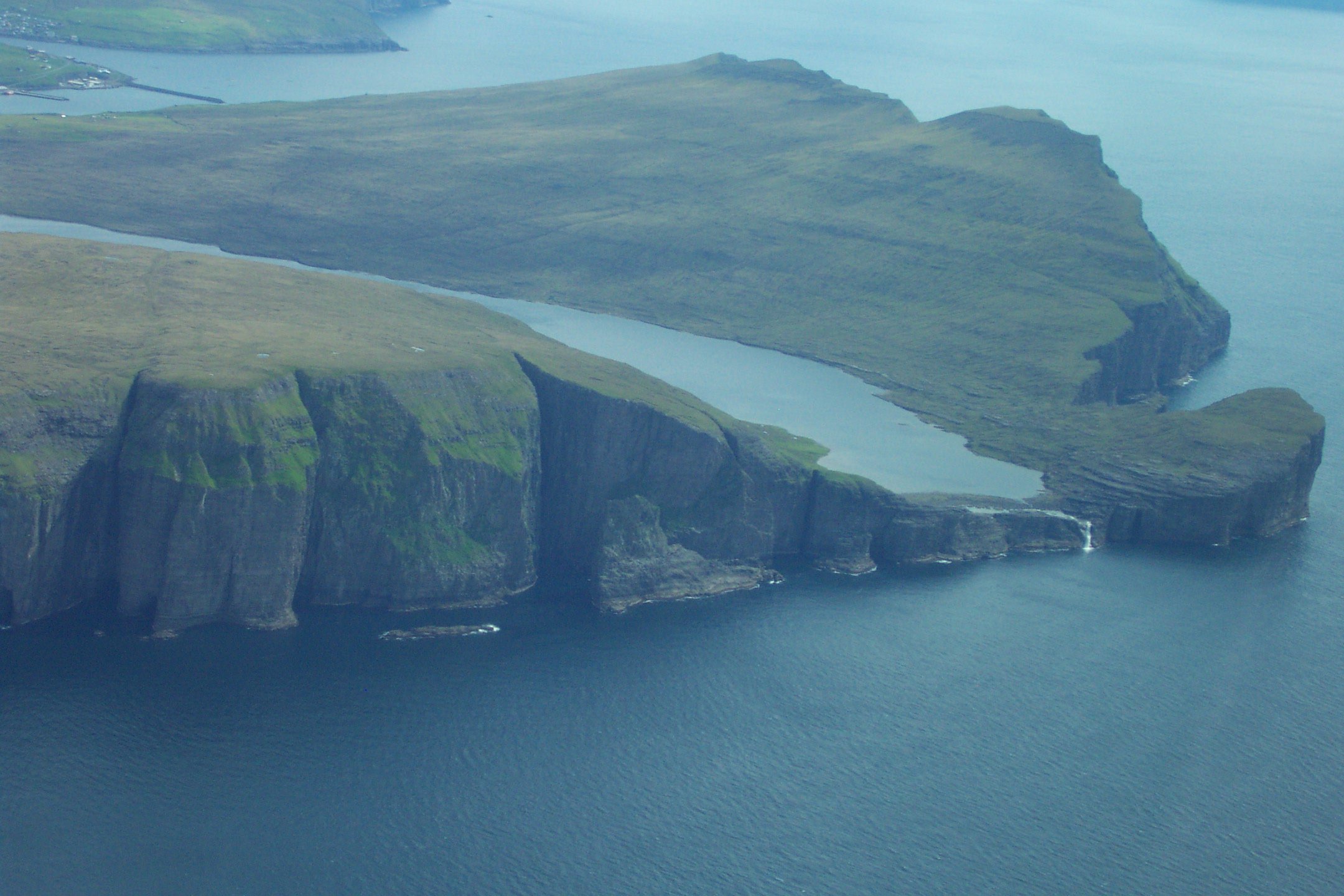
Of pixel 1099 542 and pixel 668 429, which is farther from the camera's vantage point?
pixel 1099 542

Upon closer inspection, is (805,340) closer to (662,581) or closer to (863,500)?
(863,500)

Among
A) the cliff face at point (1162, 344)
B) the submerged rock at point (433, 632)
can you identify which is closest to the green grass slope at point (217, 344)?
the submerged rock at point (433, 632)

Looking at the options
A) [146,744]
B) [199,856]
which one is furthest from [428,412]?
[199,856]

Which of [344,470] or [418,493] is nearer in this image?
[344,470]

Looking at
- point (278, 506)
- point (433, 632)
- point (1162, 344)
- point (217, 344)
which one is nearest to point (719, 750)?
point (433, 632)

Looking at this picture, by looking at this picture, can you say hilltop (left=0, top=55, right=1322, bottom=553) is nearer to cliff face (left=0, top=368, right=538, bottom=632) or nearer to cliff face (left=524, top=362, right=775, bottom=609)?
→ cliff face (left=524, top=362, right=775, bottom=609)

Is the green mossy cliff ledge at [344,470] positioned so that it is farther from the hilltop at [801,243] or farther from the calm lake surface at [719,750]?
the hilltop at [801,243]

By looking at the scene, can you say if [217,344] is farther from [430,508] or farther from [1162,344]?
[1162,344]
